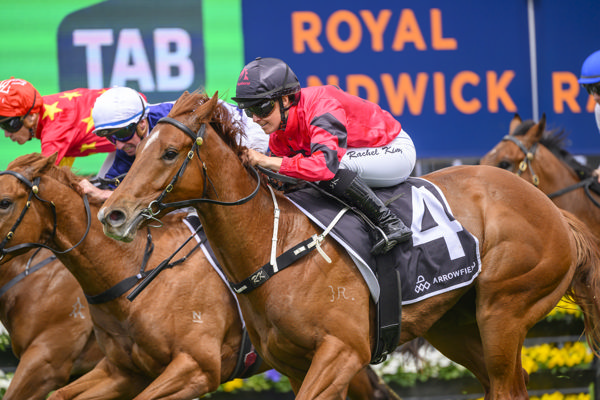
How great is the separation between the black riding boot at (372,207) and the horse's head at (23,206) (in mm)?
1464

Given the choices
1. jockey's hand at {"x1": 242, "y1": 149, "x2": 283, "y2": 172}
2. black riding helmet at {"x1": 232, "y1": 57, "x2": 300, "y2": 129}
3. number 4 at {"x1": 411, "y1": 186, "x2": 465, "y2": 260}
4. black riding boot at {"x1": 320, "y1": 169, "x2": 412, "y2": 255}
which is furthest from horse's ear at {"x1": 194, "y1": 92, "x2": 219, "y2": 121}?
number 4 at {"x1": 411, "y1": 186, "x2": 465, "y2": 260}

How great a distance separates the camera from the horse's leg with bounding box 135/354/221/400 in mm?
3840

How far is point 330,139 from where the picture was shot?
11.0 ft

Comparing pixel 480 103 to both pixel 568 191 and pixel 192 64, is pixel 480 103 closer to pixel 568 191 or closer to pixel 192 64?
pixel 568 191

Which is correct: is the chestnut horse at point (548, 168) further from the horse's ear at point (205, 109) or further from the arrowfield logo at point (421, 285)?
the horse's ear at point (205, 109)

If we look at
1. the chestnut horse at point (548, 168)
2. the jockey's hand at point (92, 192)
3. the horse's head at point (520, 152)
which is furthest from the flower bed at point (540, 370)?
the jockey's hand at point (92, 192)

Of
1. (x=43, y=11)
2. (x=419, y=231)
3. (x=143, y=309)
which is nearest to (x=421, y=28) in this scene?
(x=43, y=11)

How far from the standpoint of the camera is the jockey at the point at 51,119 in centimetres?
472

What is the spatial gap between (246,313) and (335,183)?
700 millimetres

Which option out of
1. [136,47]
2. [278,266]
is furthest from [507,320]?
[136,47]

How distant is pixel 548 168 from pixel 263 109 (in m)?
3.59

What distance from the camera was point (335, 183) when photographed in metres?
3.52

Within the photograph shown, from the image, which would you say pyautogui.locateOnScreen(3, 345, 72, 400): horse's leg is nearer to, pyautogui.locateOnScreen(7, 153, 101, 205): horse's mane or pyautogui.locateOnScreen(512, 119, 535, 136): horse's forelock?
pyautogui.locateOnScreen(7, 153, 101, 205): horse's mane

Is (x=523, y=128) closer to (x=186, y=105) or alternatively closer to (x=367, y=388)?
(x=367, y=388)
